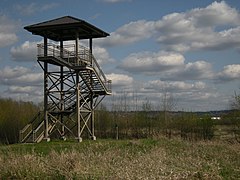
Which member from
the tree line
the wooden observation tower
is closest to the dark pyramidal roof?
the wooden observation tower

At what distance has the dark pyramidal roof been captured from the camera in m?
29.9

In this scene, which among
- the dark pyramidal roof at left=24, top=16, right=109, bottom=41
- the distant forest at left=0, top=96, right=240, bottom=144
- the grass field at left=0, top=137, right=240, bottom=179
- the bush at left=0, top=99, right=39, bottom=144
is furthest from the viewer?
the bush at left=0, top=99, right=39, bottom=144

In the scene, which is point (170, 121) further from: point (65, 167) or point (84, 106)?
point (65, 167)

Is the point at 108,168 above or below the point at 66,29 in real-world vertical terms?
below

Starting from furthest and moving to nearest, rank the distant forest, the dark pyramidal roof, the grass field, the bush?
the bush
the distant forest
the dark pyramidal roof
the grass field

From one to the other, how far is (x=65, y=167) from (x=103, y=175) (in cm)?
162

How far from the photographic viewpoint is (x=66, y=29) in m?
31.2

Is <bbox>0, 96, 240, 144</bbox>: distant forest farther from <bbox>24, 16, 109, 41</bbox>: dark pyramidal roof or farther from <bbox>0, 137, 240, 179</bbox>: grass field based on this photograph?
<bbox>0, 137, 240, 179</bbox>: grass field

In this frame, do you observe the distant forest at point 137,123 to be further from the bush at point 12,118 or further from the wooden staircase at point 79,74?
the wooden staircase at point 79,74

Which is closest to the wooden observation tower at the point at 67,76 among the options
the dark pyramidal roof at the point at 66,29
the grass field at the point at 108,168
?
the dark pyramidal roof at the point at 66,29

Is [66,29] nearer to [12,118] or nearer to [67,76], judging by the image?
[67,76]

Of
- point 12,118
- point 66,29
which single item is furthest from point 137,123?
point 66,29

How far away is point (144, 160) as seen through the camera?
11.9m

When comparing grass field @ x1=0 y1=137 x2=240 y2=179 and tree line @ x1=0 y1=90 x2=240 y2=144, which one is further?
tree line @ x1=0 y1=90 x2=240 y2=144
